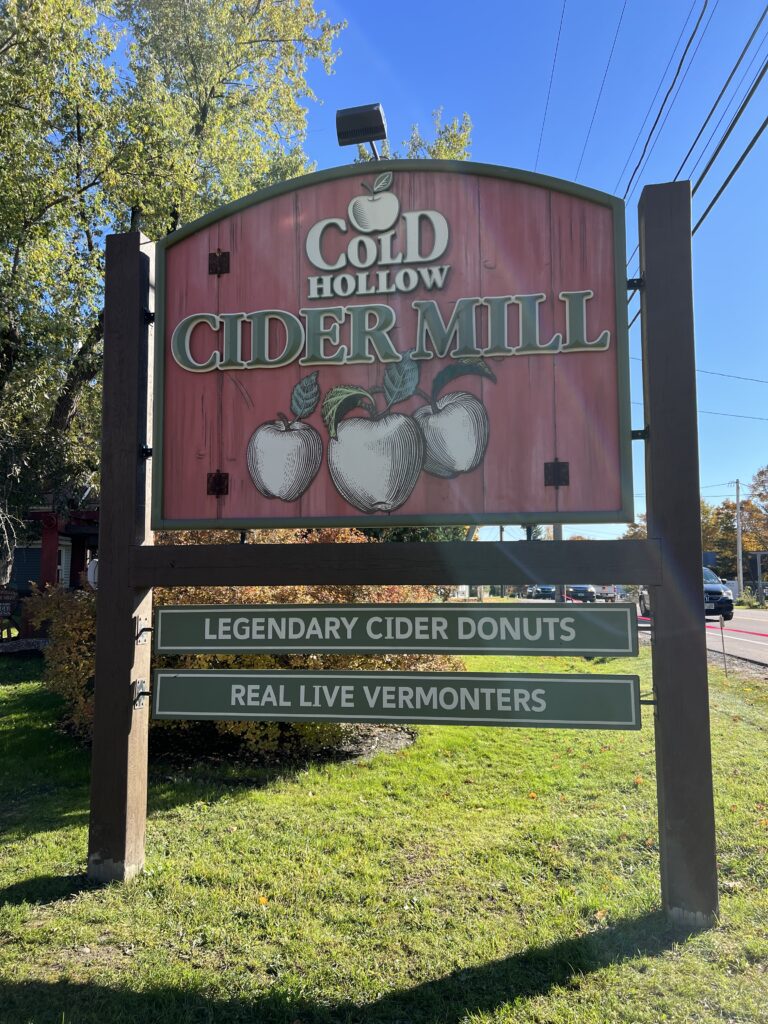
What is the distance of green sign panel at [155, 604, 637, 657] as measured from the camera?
3695 millimetres

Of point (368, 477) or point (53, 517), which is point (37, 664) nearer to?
point (53, 517)

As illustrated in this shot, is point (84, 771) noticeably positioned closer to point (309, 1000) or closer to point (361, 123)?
point (309, 1000)

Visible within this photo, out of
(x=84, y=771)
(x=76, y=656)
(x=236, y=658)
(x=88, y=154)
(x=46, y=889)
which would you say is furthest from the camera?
(x=88, y=154)

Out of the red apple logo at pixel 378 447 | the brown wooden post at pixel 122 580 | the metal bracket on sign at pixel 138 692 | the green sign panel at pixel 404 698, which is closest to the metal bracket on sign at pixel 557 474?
the red apple logo at pixel 378 447

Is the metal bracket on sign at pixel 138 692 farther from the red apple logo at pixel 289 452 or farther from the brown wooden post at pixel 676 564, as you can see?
the brown wooden post at pixel 676 564

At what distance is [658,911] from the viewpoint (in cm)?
358

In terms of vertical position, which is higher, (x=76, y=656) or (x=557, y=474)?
(x=557, y=474)

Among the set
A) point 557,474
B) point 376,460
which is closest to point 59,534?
point 376,460

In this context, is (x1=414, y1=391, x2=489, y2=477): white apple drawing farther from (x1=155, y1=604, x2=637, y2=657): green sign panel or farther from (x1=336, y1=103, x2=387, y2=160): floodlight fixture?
(x1=336, y1=103, x2=387, y2=160): floodlight fixture

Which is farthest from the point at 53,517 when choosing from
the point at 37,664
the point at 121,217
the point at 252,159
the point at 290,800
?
the point at 290,800

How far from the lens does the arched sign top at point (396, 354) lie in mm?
3906

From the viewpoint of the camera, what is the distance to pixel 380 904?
12.1 ft

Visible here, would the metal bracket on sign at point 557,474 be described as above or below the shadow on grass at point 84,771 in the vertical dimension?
above

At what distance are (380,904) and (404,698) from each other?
3.64ft
